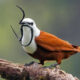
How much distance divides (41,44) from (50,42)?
143 mm

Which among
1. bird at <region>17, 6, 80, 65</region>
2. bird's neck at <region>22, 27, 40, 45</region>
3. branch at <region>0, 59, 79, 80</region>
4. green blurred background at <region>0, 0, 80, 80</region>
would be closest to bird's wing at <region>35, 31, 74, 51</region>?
bird at <region>17, 6, 80, 65</region>

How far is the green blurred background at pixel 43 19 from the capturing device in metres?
31.3

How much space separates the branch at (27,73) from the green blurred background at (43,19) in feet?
64.5

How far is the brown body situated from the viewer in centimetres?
789

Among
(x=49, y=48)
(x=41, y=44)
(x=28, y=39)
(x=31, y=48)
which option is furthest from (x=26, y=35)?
Result: (x=49, y=48)

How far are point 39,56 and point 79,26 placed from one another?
2921 cm

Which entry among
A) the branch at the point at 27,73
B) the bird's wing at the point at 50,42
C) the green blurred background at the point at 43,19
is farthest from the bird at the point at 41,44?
the green blurred background at the point at 43,19

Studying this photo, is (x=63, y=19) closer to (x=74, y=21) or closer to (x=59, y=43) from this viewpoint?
(x=74, y=21)

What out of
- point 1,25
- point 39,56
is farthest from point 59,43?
point 1,25

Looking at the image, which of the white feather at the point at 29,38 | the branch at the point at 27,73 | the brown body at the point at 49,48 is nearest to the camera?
the branch at the point at 27,73

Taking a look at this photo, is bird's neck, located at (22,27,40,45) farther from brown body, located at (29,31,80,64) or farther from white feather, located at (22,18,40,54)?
brown body, located at (29,31,80,64)

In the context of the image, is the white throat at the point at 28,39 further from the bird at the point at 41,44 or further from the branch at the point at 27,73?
the branch at the point at 27,73

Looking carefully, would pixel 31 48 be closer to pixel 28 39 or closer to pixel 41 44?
pixel 28 39

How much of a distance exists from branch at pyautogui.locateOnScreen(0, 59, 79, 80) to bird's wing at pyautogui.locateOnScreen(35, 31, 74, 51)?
0.37 meters
